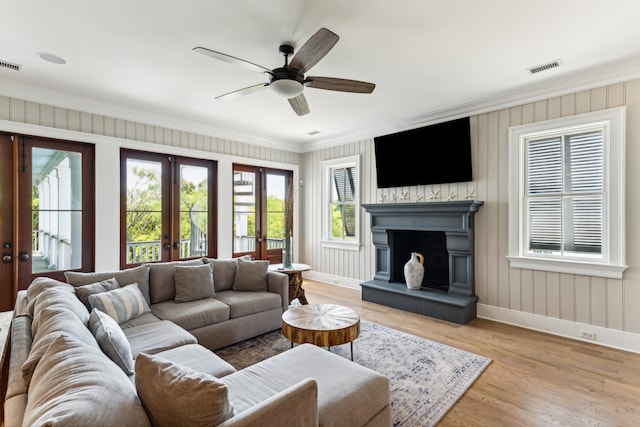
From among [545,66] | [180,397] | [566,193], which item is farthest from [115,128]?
[566,193]

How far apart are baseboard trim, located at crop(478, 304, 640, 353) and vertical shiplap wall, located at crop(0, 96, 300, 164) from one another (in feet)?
15.1

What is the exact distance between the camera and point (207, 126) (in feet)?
16.9

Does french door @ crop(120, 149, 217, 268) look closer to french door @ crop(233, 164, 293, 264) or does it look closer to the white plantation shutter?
french door @ crop(233, 164, 293, 264)

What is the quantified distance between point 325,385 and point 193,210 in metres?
4.16

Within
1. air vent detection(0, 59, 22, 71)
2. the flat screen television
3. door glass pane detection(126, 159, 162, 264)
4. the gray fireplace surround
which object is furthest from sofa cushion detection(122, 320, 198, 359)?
the flat screen television

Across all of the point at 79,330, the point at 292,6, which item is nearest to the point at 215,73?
the point at 292,6

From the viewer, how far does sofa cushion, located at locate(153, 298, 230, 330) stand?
2.90m

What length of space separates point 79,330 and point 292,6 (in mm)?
2436

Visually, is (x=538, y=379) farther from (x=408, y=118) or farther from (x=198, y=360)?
(x=408, y=118)

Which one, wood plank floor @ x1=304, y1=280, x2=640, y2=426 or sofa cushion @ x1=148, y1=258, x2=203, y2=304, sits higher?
sofa cushion @ x1=148, y1=258, x2=203, y2=304

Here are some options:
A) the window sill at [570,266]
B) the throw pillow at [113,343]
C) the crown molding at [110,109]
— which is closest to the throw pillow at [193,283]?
the throw pillow at [113,343]

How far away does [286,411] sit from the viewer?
1.26 m

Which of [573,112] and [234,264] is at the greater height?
[573,112]

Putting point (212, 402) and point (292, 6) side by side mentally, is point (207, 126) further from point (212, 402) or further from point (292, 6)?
point (212, 402)
